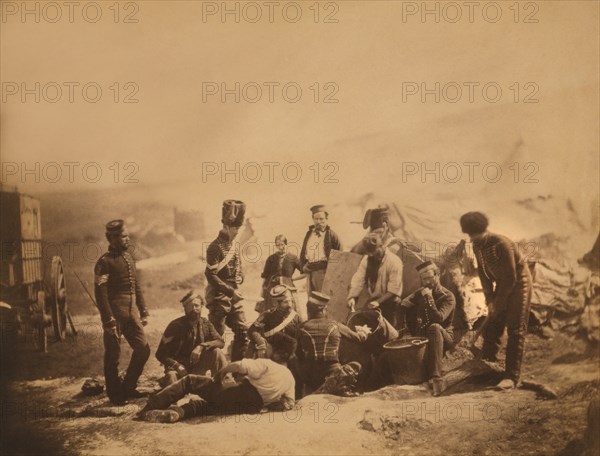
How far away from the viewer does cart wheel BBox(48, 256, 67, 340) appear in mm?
5602

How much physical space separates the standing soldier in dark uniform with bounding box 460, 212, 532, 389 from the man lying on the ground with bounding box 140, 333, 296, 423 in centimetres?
151

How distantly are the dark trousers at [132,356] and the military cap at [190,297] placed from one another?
14.4 inches

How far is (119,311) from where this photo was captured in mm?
5566

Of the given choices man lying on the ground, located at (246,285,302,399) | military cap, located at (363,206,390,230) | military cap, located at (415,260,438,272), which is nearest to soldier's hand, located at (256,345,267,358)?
man lying on the ground, located at (246,285,302,399)

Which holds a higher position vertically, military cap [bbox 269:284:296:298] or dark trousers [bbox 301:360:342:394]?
military cap [bbox 269:284:296:298]

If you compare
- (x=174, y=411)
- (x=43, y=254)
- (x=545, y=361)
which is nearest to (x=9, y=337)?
(x=43, y=254)

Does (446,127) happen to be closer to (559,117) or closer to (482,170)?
(482,170)

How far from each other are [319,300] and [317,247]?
0.40 m

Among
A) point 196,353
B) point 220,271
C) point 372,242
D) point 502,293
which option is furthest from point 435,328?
point 196,353

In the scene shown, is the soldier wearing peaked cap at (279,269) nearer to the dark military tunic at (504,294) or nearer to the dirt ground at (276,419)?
the dirt ground at (276,419)

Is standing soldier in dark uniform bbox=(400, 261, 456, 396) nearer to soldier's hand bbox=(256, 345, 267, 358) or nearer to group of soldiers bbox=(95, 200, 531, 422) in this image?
group of soldiers bbox=(95, 200, 531, 422)

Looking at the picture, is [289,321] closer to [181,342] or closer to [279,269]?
[279,269]

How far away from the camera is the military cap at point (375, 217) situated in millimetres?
5645

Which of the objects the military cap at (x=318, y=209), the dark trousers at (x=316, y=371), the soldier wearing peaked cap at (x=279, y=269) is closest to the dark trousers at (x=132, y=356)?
the soldier wearing peaked cap at (x=279, y=269)
